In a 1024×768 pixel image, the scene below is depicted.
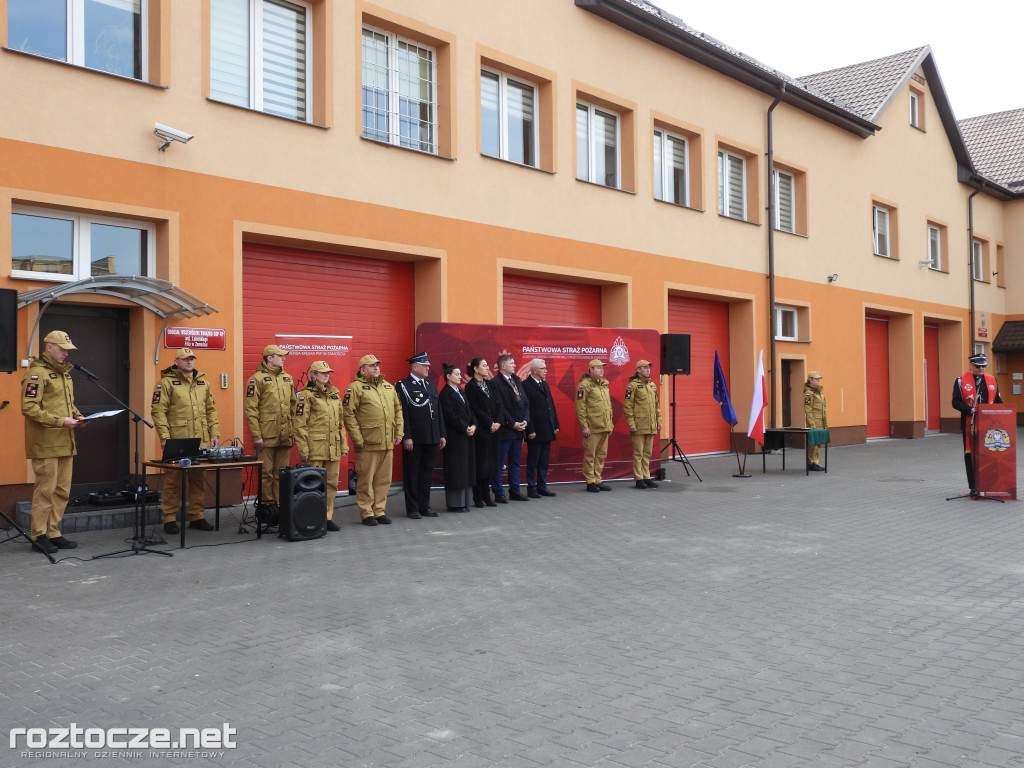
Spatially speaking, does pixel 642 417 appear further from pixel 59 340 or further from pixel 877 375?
pixel 877 375

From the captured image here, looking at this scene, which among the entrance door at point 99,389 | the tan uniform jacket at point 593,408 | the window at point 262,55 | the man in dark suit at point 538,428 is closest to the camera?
the entrance door at point 99,389

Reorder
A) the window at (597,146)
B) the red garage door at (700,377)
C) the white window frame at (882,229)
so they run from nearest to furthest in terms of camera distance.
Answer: the window at (597,146) < the red garage door at (700,377) < the white window frame at (882,229)

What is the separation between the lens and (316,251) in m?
12.6

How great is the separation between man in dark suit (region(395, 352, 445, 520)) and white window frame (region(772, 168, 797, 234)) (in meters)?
13.0

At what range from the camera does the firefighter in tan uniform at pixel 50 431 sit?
8188 millimetres

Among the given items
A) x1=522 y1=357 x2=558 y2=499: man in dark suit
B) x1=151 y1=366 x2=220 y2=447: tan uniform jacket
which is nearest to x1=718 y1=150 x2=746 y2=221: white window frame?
x1=522 y1=357 x2=558 y2=499: man in dark suit

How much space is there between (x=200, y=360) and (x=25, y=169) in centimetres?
281

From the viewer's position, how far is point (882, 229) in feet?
83.9

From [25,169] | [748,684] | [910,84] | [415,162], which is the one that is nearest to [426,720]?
[748,684]

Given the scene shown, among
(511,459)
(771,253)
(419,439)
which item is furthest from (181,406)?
(771,253)

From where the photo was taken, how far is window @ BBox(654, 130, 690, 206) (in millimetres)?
18109

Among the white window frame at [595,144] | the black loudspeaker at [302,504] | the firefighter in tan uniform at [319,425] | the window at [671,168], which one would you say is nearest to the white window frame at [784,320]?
the window at [671,168]

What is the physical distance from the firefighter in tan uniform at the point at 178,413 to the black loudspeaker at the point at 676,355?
7.93 meters

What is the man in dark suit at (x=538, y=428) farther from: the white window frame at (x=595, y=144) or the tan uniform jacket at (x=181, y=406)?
the white window frame at (x=595, y=144)
